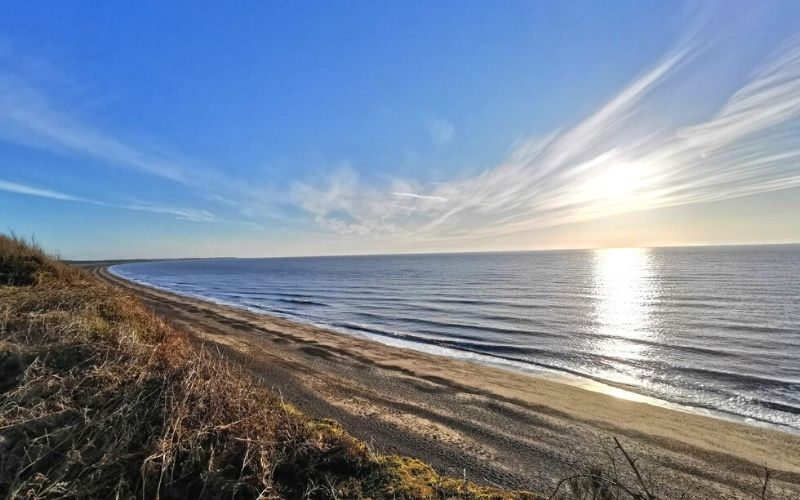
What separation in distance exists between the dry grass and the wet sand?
2.39 m

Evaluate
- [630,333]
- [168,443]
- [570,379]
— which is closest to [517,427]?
[570,379]

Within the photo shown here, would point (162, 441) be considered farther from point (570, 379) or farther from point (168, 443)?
point (570, 379)

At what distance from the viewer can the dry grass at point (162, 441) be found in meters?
3.29

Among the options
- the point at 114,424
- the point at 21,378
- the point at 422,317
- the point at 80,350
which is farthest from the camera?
the point at 422,317

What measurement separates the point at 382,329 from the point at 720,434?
1686cm

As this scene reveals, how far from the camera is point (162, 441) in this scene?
348 centimetres

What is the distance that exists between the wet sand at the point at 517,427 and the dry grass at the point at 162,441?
2.39 meters

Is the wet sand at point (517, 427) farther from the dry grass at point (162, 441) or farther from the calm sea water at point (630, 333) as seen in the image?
the calm sea water at point (630, 333)

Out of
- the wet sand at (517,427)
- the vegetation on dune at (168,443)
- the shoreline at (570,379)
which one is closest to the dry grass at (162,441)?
the vegetation on dune at (168,443)

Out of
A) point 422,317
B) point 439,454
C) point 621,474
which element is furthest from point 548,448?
point 422,317

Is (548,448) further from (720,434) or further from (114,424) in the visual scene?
(114,424)

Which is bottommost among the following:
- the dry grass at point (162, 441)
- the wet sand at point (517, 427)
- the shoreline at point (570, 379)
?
the shoreline at point (570, 379)

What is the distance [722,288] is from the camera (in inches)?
1543

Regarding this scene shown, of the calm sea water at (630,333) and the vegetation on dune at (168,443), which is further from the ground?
the vegetation on dune at (168,443)
